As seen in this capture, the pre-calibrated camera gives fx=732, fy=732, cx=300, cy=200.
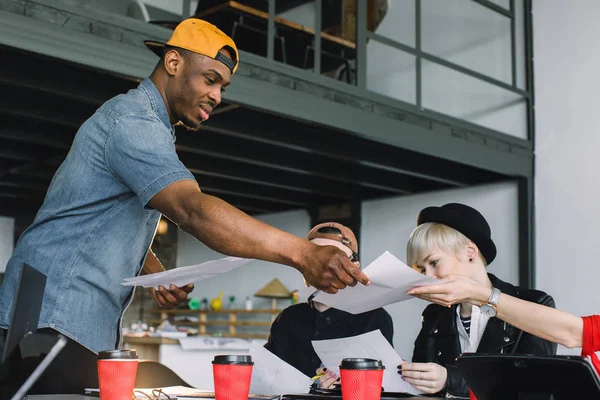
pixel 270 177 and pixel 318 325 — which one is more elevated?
pixel 270 177

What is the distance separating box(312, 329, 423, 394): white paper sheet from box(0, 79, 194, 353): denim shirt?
0.62 meters

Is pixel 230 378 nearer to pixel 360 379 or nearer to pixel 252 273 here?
pixel 360 379

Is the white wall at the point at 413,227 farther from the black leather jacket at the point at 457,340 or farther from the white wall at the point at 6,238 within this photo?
the black leather jacket at the point at 457,340

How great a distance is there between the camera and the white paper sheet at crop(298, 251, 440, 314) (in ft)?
4.82

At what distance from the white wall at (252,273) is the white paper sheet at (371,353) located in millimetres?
6088

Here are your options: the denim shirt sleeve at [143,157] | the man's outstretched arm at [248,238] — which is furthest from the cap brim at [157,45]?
the man's outstretched arm at [248,238]

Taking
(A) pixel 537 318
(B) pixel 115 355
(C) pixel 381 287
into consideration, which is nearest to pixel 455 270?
(A) pixel 537 318

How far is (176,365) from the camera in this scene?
6.43 m

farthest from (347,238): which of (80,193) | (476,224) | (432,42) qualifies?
(432,42)

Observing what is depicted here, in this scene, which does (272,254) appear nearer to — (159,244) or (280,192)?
(280,192)

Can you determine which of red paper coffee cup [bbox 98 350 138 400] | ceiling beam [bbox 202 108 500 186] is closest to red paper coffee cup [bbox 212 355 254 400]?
red paper coffee cup [bbox 98 350 138 400]

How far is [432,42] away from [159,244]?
4116 mm

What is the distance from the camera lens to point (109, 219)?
5.74ft

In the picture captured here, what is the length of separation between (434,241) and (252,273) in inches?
252
